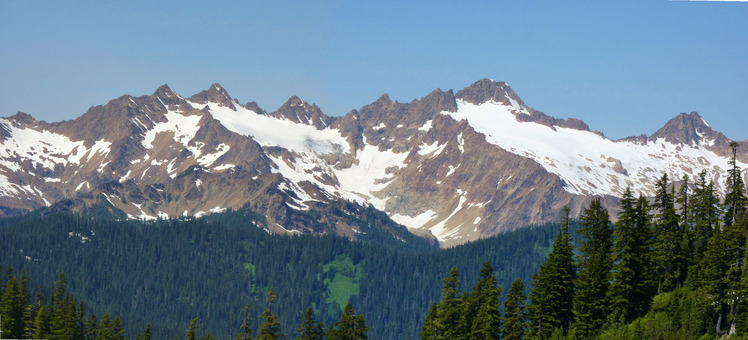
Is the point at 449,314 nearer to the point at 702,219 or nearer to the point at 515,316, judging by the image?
the point at 515,316

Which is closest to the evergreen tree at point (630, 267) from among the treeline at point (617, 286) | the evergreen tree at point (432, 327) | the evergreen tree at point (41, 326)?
the treeline at point (617, 286)

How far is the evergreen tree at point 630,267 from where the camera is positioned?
3720 inches

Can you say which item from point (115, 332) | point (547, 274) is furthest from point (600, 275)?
point (115, 332)

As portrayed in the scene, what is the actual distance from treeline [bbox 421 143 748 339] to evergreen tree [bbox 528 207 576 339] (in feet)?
0.35

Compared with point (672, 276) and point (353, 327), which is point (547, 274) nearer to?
point (672, 276)

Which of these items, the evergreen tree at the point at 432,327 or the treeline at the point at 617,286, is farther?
the evergreen tree at the point at 432,327

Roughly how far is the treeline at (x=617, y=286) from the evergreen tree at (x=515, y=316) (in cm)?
10

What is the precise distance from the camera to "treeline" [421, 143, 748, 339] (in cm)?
9112

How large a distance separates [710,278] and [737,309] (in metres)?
4.91

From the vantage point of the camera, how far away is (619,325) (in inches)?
3573

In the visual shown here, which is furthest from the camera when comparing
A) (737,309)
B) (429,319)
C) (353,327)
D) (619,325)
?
(353,327)

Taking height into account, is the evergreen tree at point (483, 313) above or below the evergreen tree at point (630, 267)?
below

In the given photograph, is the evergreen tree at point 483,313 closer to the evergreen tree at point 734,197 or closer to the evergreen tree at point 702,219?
the evergreen tree at point 702,219

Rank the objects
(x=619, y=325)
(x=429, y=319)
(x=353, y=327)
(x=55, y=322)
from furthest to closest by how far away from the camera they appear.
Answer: (x=55, y=322), (x=353, y=327), (x=429, y=319), (x=619, y=325)
